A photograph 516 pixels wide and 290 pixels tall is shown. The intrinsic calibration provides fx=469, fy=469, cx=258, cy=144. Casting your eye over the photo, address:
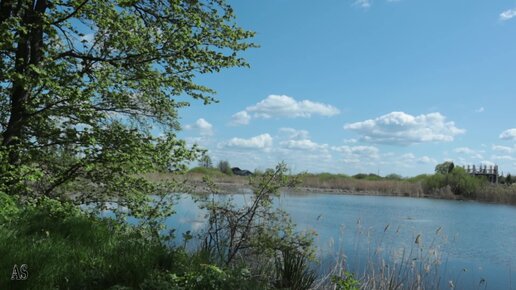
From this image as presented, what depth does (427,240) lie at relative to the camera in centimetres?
1705

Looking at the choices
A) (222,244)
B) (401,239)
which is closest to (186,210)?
(401,239)

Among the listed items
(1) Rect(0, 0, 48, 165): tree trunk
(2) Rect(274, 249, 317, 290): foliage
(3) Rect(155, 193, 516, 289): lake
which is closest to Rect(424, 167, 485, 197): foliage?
(3) Rect(155, 193, 516, 289): lake

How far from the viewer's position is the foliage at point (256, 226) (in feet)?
26.4

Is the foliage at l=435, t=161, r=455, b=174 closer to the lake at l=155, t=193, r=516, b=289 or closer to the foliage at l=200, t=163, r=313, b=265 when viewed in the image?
the lake at l=155, t=193, r=516, b=289

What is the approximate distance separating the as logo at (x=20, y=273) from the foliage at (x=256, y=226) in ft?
13.9

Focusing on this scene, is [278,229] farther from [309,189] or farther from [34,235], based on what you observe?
[309,189]

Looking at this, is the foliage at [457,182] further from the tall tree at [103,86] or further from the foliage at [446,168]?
the tall tree at [103,86]

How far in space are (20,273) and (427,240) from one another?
1565 centimetres

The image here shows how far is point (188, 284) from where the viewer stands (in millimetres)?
4059

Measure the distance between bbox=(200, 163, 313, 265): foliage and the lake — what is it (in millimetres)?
913

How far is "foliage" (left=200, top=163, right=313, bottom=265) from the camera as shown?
8.05m

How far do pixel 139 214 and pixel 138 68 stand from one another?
2.38m

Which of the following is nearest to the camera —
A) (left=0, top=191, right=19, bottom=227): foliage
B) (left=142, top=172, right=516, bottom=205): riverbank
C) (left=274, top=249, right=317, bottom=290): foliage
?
(left=0, top=191, right=19, bottom=227): foliage

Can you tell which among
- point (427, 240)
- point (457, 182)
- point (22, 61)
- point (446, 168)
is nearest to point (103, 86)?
point (22, 61)
